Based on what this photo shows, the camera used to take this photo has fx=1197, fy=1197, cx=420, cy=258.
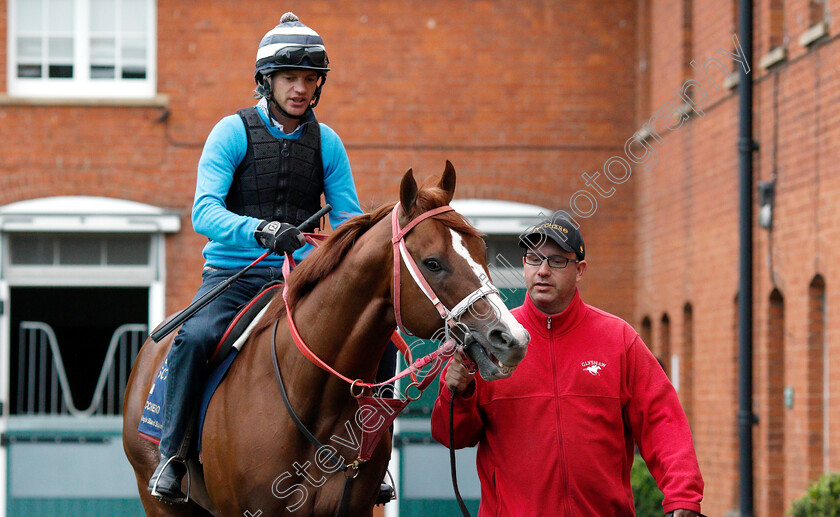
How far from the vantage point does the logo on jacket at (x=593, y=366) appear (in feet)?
15.1

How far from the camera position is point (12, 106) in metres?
15.1

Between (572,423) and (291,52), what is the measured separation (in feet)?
6.72

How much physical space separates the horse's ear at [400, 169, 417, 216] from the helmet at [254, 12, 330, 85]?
118 centimetres

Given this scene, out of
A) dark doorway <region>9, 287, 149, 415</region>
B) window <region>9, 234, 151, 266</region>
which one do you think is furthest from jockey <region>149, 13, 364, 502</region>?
window <region>9, 234, 151, 266</region>

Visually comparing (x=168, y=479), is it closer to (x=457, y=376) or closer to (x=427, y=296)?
(x=457, y=376)

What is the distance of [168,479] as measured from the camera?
506 centimetres

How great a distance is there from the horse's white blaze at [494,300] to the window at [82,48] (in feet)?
39.0

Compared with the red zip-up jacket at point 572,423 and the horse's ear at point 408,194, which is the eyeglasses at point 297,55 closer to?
the horse's ear at point 408,194

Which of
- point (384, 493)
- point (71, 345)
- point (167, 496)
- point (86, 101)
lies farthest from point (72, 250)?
point (384, 493)

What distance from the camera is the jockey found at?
5078 mm

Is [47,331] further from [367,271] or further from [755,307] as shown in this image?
[367,271]

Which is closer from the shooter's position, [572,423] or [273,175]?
[572,423]

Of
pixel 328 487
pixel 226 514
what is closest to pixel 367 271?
pixel 328 487

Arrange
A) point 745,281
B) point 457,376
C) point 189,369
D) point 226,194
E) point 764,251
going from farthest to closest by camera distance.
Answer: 1. point 764,251
2. point 745,281
3. point 226,194
4. point 189,369
5. point 457,376
